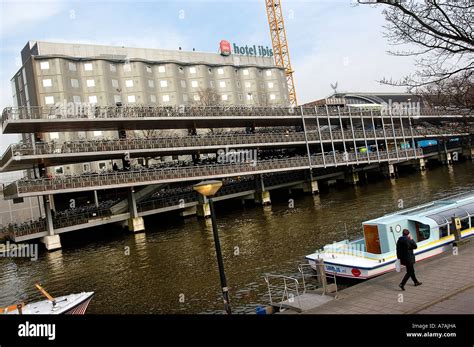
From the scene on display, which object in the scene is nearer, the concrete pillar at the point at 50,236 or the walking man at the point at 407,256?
the walking man at the point at 407,256

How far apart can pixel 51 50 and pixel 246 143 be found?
4196 cm

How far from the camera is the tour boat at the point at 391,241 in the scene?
1560cm

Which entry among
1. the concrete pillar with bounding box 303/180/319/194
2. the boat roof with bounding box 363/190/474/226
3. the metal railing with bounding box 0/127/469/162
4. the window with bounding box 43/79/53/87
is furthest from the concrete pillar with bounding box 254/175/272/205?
the window with bounding box 43/79/53/87

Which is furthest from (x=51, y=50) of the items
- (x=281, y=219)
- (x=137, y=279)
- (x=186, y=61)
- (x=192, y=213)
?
(x=137, y=279)

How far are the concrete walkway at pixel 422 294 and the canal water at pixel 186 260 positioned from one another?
410 cm

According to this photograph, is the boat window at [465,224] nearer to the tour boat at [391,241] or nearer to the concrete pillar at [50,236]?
the tour boat at [391,241]

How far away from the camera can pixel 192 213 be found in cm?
4747

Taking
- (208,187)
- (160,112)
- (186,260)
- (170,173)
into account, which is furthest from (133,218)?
(208,187)

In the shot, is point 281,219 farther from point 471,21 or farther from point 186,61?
point 186,61

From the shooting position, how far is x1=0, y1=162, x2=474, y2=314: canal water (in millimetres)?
16734

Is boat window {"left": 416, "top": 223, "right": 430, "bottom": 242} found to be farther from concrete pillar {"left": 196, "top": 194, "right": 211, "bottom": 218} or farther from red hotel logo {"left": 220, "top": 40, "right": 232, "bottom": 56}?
red hotel logo {"left": 220, "top": 40, "right": 232, "bottom": 56}

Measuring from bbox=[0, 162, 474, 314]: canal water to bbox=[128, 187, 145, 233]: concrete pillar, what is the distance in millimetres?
1058

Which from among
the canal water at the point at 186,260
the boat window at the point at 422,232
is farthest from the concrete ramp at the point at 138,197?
the boat window at the point at 422,232

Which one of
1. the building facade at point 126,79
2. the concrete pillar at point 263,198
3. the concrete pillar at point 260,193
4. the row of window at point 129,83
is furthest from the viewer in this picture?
the building facade at point 126,79
